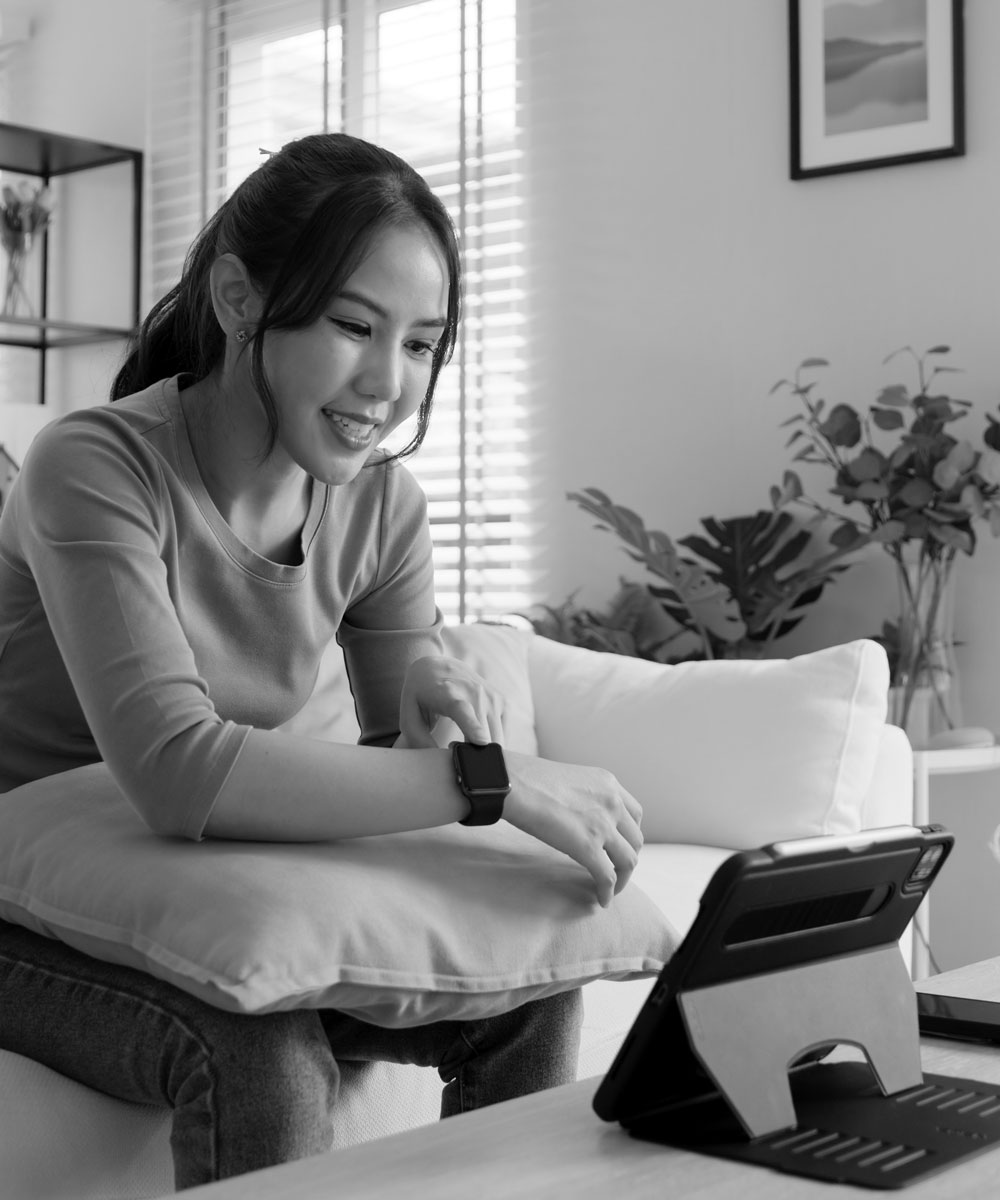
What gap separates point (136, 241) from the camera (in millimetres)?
4125

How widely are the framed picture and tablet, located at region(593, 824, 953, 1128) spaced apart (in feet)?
7.05

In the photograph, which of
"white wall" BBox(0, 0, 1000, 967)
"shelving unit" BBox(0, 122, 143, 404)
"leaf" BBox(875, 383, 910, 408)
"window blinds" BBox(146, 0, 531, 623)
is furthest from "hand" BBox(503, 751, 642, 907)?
"shelving unit" BBox(0, 122, 143, 404)

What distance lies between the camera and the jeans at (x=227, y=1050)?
1025 millimetres

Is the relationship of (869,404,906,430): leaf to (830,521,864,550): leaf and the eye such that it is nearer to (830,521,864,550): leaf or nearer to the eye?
(830,521,864,550): leaf

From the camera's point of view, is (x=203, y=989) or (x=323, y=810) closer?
(x=203, y=989)

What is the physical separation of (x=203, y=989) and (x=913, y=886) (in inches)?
17.2

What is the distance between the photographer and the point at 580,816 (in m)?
1.15

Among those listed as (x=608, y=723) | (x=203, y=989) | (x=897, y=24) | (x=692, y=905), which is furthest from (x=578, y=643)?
(x=203, y=989)

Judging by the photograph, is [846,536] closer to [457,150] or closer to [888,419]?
[888,419]

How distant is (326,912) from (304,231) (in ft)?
1.85

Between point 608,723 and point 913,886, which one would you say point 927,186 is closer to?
point 608,723

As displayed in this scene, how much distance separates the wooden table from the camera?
0.74m

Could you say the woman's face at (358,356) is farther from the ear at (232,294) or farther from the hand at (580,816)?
the hand at (580,816)

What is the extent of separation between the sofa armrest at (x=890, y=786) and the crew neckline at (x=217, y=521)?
1186mm
